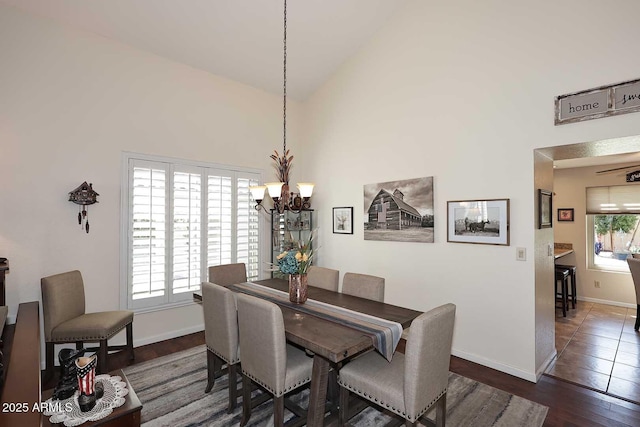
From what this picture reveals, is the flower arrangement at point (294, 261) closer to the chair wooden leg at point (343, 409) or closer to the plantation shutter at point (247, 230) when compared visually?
the chair wooden leg at point (343, 409)

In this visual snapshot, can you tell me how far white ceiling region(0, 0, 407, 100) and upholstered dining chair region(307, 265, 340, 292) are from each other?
9.74 ft

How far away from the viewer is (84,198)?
3.28m

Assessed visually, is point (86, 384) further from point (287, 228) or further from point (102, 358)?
point (287, 228)

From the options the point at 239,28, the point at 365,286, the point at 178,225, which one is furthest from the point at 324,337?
the point at 239,28

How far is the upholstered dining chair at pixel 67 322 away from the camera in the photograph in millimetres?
2906

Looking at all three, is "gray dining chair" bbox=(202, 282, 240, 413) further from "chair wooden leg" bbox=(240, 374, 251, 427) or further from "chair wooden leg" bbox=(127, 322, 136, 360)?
"chair wooden leg" bbox=(127, 322, 136, 360)

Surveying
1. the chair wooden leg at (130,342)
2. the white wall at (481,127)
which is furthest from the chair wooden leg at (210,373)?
the white wall at (481,127)

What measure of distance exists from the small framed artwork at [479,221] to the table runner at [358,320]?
1.67 metres

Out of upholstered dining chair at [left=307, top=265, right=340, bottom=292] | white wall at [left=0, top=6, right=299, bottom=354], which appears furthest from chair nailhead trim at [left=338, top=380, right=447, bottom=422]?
white wall at [left=0, top=6, right=299, bottom=354]

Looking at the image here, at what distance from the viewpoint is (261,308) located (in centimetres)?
205

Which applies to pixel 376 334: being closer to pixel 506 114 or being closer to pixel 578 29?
pixel 506 114

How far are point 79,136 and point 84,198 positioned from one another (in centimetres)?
69

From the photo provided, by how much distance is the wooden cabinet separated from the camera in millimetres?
4863

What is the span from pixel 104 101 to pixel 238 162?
5.71ft
